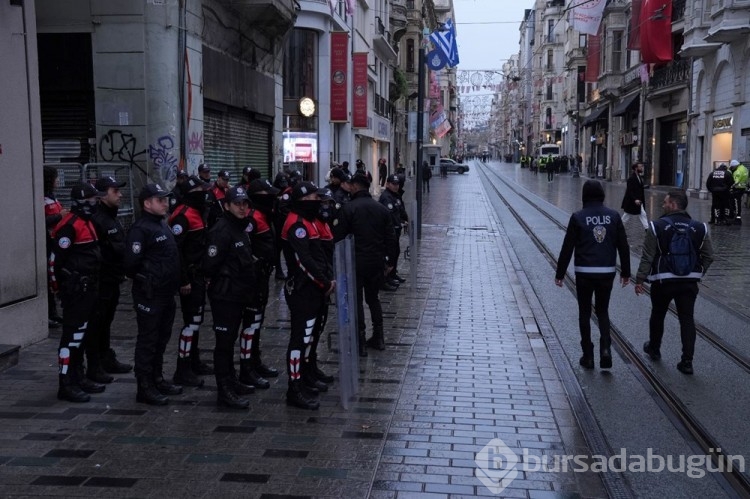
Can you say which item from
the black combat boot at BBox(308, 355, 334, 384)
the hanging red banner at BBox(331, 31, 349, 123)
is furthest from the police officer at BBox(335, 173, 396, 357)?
the hanging red banner at BBox(331, 31, 349, 123)

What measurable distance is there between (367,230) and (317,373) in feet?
5.78

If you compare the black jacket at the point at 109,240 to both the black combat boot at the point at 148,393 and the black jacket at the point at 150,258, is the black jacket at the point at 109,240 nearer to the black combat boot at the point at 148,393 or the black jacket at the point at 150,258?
the black jacket at the point at 150,258

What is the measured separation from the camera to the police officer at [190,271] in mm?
6906

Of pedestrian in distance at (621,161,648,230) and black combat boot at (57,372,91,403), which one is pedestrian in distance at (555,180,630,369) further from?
pedestrian in distance at (621,161,648,230)

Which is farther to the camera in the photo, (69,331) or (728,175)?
(728,175)

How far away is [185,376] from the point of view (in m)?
6.91

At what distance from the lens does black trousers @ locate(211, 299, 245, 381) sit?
6.20 metres

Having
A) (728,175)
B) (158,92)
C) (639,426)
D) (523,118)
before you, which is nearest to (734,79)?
(728,175)

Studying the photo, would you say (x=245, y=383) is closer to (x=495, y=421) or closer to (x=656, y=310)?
(x=495, y=421)

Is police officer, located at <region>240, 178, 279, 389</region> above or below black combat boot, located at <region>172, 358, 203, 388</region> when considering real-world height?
above

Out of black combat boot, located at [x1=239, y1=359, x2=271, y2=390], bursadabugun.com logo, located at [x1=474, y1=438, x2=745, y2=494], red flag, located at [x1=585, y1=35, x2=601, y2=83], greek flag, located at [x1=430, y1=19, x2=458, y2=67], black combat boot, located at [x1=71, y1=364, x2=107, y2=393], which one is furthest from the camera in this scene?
red flag, located at [x1=585, y1=35, x2=601, y2=83]

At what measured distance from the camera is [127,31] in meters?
13.0

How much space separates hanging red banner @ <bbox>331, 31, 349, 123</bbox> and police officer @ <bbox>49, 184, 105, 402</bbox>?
2389cm

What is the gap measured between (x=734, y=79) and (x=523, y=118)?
109m
